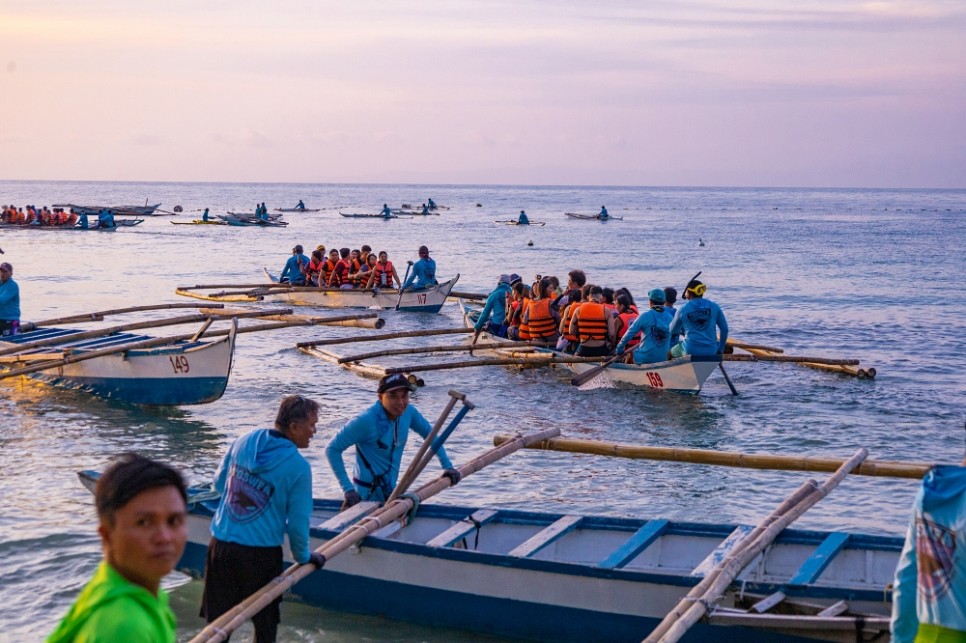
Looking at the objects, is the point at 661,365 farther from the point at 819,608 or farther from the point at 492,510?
the point at 819,608

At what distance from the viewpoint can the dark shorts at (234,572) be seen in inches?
228

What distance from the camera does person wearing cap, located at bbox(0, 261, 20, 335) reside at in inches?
650

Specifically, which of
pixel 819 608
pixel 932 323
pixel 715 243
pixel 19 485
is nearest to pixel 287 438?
pixel 819 608

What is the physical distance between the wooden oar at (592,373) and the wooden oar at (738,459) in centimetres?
841

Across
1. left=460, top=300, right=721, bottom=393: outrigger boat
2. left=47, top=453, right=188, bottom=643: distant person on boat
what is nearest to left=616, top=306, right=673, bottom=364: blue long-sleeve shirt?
left=460, top=300, right=721, bottom=393: outrigger boat

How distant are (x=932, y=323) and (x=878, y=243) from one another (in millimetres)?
39304

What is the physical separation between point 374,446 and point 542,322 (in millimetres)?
10967

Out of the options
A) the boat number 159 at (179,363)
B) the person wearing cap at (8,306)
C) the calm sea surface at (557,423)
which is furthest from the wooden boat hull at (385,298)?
the boat number 159 at (179,363)

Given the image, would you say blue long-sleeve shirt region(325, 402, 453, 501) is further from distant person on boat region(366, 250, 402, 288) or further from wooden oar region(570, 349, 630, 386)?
distant person on boat region(366, 250, 402, 288)

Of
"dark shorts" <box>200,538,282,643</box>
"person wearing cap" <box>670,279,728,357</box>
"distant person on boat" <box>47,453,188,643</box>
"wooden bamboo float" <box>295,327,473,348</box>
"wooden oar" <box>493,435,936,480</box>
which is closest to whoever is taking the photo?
"distant person on boat" <box>47,453,188,643</box>

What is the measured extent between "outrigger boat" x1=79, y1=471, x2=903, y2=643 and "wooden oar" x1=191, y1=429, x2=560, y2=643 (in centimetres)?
20

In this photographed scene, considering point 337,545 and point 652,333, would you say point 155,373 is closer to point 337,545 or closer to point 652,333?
point 652,333

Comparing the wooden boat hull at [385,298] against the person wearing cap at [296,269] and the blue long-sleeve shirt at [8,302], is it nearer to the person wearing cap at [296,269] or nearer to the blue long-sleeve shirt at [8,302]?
the person wearing cap at [296,269]

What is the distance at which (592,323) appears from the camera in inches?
666
